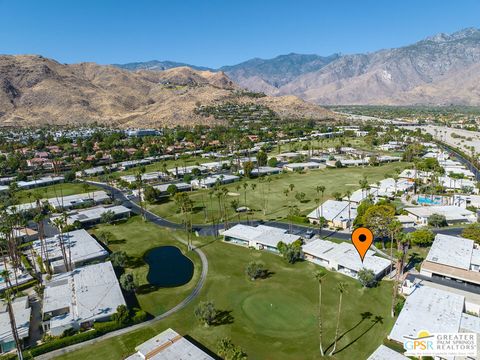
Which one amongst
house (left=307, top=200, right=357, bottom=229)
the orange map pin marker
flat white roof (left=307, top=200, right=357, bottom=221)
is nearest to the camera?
the orange map pin marker

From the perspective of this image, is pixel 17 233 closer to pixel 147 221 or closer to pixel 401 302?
pixel 147 221

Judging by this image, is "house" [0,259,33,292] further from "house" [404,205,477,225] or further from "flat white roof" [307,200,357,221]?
"house" [404,205,477,225]

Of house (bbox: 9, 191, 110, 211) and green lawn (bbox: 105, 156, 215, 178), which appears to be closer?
house (bbox: 9, 191, 110, 211)

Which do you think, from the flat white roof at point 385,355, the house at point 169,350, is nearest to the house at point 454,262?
the flat white roof at point 385,355

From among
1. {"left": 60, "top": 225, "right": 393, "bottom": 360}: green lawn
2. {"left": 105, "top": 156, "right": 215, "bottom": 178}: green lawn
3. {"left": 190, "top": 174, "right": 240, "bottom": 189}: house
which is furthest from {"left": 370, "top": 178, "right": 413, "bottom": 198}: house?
{"left": 105, "top": 156, "right": 215, "bottom": 178}: green lawn

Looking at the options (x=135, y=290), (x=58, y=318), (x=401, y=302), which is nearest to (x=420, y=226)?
(x=401, y=302)

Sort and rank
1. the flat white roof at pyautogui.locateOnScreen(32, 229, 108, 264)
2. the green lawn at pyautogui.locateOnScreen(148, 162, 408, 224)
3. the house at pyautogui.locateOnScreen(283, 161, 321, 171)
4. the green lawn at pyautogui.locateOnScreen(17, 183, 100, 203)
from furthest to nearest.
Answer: the house at pyautogui.locateOnScreen(283, 161, 321, 171) → the green lawn at pyautogui.locateOnScreen(17, 183, 100, 203) → the green lawn at pyautogui.locateOnScreen(148, 162, 408, 224) → the flat white roof at pyautogui.locateOnScreen(32, 229, 108, 264)

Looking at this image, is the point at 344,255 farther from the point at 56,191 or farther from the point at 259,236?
the point at 56,191
